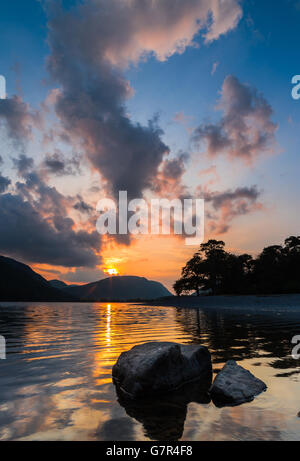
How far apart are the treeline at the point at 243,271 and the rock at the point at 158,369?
59.2 meters

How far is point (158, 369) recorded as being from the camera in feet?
19.7

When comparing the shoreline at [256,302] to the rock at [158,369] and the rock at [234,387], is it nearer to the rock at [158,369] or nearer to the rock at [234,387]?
the rock at [158,369]

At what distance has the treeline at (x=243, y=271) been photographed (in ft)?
210

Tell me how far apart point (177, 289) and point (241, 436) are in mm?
94528

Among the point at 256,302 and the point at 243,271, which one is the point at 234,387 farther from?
the point at 243,271

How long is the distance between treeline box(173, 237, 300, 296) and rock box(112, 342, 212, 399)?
59.2 meters

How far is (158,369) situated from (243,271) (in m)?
79.3

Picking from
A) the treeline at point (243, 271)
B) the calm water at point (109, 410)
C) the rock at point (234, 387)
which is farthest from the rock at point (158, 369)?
the treeline at point (243, 271)

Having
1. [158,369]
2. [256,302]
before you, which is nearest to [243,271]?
[256,302]

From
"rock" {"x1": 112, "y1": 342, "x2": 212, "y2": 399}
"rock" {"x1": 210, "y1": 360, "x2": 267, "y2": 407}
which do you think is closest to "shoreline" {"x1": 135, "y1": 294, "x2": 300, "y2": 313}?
"rock" {"x1": 112, "y1": 342, "x2": 212, "y2": 399}

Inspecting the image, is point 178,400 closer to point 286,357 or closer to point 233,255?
point 286,357

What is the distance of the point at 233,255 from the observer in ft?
282
